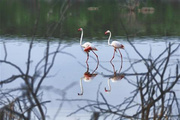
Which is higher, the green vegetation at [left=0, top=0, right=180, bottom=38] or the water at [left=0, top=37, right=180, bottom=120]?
the water at [left=0, top=37, right=180, bottom=120]

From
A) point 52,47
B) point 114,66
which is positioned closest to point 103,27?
point 52,47

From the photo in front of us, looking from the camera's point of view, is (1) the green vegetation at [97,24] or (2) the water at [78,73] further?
(1) the green vegetation at [97,24]

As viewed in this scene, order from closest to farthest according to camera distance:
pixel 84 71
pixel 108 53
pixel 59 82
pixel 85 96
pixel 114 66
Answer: pixel 85 96, pixel 59 82, pixel 84 71, pixel 114 66, pixel 108 53

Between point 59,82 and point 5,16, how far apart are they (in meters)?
19.1

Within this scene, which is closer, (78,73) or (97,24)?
→ (78,73)

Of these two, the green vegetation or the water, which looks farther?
the green vegetation

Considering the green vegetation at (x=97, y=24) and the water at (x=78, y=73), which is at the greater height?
the water at (x=78, y=73)

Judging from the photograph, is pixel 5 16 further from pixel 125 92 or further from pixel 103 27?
pixel 125 92

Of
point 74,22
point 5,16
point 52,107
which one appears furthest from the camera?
point 5,16

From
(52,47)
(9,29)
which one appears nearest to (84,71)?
(52,47)

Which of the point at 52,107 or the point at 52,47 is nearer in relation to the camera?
the point at 52,107

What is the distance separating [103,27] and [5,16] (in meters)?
7.95

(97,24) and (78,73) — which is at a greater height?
(78,73)

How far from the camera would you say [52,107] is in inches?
283
